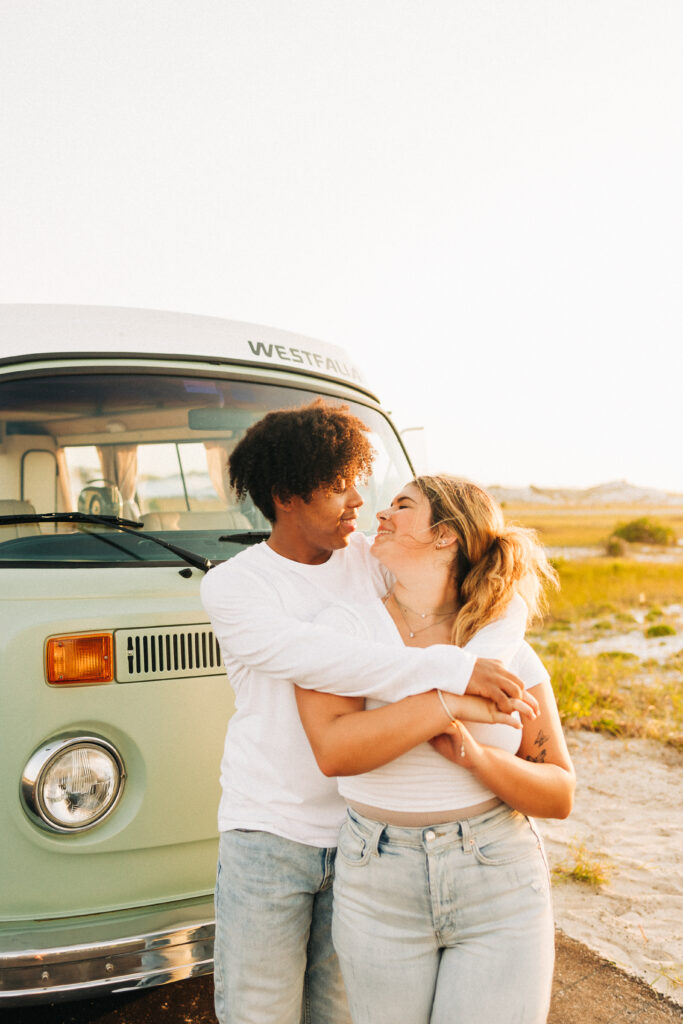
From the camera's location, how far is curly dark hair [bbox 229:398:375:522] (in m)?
2.21

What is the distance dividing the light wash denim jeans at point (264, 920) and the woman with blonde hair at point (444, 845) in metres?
0.16

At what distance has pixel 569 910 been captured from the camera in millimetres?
4105

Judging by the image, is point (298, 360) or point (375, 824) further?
point (298, 360)

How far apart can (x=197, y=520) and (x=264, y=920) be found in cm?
166

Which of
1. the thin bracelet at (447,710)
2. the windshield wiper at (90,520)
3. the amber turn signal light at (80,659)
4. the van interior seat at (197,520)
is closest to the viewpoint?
the thin bracelet at (447,710)

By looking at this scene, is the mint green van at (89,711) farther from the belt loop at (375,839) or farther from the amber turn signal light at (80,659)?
the belt loop at (375,839)

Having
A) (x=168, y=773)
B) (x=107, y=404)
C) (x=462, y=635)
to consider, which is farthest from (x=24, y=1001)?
(x=107, y=404)

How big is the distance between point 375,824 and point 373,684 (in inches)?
12.1

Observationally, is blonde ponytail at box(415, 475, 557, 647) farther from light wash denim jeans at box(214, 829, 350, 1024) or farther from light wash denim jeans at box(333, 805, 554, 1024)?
light wash denim jeans at box(214, 829, 350, 1024)

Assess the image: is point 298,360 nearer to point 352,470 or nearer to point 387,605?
point 352,470

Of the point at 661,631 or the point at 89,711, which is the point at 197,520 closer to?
the point at 89,711

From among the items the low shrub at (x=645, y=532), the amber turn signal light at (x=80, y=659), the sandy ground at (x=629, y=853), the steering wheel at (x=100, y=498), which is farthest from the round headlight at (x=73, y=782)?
the low shrub at (x=645, y=532)

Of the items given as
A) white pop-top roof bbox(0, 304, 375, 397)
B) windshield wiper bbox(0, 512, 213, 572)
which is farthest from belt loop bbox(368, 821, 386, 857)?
white pop-top roof bbox(0, 304, 375, 397)

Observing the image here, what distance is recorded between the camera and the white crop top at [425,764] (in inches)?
73.5
